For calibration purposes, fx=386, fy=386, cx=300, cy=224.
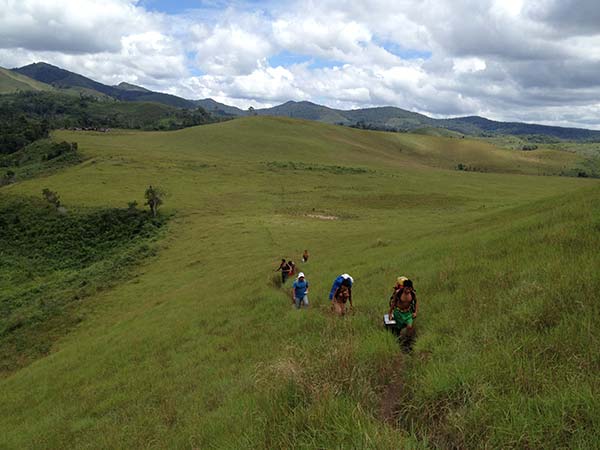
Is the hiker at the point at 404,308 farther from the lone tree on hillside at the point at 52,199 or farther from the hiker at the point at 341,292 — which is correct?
the lone tree on hillside at the point at 52,199

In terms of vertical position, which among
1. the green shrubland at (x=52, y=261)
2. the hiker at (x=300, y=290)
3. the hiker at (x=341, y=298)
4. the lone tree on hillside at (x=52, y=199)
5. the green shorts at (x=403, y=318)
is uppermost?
the green shorts at (x=403, y=318)

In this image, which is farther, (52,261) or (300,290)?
(52,261)

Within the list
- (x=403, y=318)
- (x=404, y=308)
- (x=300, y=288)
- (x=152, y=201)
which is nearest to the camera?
(x=403, y=318)

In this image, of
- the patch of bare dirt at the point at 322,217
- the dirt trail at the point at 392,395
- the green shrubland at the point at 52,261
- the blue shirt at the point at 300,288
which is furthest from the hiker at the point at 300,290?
the patch of bare dirt at the point at 322,217

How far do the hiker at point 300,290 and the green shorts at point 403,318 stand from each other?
20.5 ft

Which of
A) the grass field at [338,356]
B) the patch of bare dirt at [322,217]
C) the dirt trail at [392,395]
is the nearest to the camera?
the grass field at [338,356]

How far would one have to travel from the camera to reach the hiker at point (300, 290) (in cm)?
1523

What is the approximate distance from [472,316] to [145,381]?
10.4 meters

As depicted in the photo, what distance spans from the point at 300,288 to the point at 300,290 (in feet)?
0.36

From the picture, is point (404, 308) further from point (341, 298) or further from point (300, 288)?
point (300, 288)

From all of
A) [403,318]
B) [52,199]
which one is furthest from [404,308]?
[52,199]

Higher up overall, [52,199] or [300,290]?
[300,290]

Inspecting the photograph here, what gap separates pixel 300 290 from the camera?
15.4 metres

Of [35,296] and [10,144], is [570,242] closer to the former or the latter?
[35,296]
